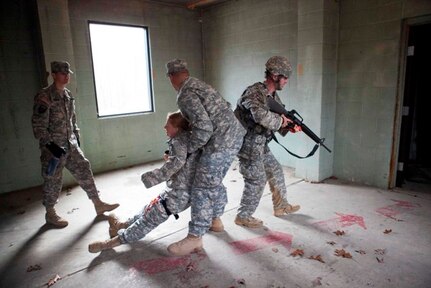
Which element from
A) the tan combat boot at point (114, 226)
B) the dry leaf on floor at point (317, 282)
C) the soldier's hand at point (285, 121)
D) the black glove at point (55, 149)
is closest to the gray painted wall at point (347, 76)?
the soldier's hand at point (285, 121)

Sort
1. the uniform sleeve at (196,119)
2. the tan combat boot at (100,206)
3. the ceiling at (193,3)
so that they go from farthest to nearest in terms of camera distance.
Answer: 1. the ceiling at (193,3)
2. the tan combat boot at (100,206)
3. the uniform sleeve at (196,119)

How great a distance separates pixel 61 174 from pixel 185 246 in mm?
1668

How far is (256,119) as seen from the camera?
105 inches

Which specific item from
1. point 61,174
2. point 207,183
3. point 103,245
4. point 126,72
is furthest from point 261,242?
point 126,72

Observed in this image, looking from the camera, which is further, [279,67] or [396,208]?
[396,208]

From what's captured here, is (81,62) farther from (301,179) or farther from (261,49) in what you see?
(301,179)

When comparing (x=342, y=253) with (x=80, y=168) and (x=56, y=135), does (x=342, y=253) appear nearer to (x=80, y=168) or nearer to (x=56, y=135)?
(x=80, y=168)

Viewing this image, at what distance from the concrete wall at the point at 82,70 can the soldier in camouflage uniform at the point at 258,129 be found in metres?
2.84

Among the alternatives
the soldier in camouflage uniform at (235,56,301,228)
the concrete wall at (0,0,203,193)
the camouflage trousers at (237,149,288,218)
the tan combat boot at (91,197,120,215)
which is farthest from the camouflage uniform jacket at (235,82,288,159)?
the concrete wall at (0,0,203,193)

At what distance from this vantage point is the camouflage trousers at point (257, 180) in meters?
2.87

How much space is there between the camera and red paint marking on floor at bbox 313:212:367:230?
2957 millimetres

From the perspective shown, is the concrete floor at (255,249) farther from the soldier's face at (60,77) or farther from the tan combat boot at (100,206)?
the soldier's face at (60,77)

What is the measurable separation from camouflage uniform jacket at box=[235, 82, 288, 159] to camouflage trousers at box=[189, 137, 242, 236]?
339mm

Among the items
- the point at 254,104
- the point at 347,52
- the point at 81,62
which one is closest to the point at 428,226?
the point at 254,104
